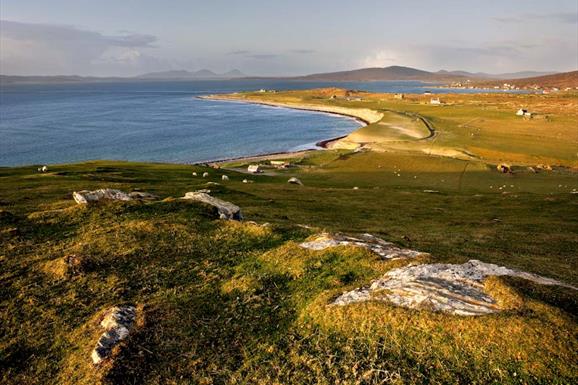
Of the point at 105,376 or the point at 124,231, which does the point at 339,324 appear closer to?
the point at 105,376

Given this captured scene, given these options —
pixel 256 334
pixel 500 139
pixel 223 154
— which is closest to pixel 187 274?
pixel 256 334

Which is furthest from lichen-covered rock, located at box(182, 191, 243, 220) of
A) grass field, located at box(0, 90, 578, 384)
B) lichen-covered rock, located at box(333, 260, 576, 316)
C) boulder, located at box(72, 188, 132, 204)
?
lichen-covered rock, located at box(333, 260, 576, 316)

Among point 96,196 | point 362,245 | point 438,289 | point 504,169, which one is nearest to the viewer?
point 438,289

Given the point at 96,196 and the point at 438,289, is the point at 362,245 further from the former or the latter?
the point at 96,196

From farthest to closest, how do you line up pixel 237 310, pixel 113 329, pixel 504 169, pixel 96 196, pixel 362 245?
pixel 504 169, pixel 96 196, pixel 362 245, pixel 237 310, pixel 113 329

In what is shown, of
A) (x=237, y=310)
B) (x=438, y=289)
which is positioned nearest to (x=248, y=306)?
(x=237, y=310)

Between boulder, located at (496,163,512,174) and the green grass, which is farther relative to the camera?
boulder, located at (496,163,512,174)

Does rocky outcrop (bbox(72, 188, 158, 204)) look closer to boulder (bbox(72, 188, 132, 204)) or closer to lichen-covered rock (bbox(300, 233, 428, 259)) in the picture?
boulder (bbox(72, 188, 132, 204))
